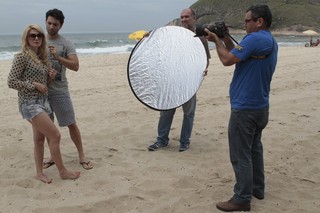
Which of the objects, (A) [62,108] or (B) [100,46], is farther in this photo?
(B) [100,46]

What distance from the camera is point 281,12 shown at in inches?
4193

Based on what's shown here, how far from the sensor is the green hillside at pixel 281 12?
315ft

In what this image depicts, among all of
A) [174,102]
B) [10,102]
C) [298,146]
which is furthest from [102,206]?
[10,102]

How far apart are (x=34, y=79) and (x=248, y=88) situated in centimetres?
206

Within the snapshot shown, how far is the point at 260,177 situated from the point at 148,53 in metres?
2.05

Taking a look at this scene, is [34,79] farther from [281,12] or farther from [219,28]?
[281,12]

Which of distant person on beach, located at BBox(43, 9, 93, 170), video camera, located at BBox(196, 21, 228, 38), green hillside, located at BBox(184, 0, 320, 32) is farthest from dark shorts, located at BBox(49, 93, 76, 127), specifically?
green hillside, located at BBox(184, 0, 320, 32)

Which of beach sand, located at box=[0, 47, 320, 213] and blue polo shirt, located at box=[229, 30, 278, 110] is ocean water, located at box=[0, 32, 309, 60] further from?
blue polo shirt, located at box=[229, 30, 278, 110]

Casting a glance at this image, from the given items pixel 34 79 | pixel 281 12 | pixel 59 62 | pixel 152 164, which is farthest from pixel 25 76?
pixel 281 12

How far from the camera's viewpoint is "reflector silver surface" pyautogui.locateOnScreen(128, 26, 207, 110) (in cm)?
446

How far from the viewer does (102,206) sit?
329 centimetres

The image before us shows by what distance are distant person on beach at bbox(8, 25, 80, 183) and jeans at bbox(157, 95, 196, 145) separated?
5.27 ft

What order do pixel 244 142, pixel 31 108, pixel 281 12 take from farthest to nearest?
pixel 281 12 → pixel 31 108 → pixel 244 142

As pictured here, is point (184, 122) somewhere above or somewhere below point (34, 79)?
below
